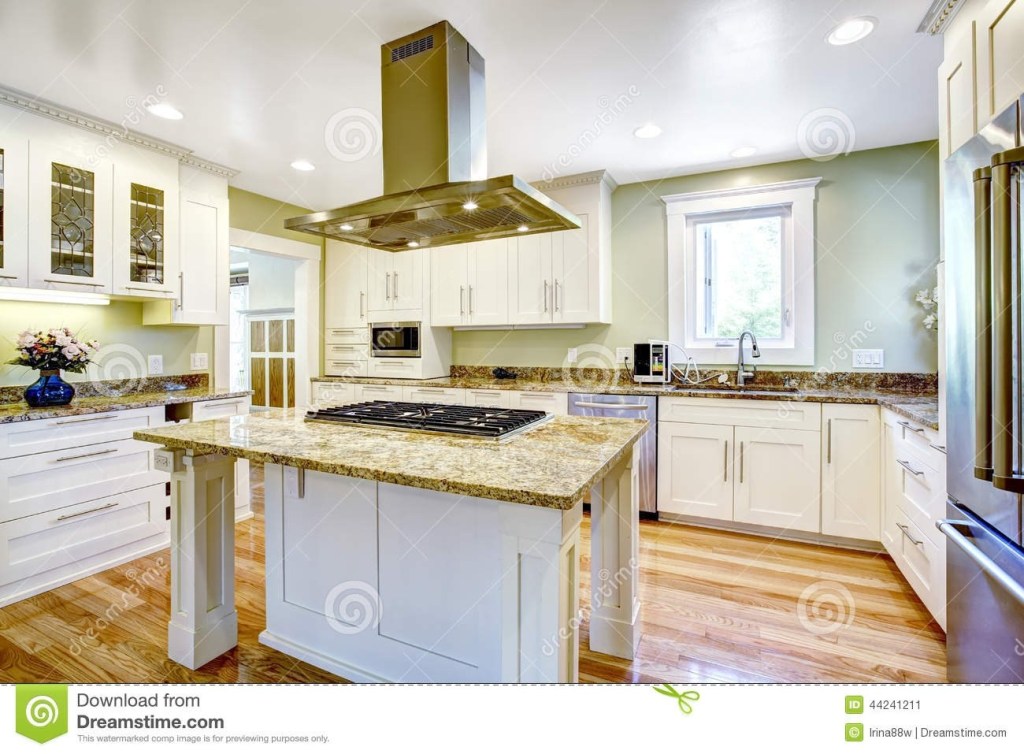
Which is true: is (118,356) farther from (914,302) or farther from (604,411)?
(914,302)

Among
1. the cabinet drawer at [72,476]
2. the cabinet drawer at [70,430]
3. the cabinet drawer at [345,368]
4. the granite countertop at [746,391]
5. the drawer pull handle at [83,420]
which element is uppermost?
the cabinet drawer at [345,368]

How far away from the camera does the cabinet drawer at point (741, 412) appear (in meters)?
2.79

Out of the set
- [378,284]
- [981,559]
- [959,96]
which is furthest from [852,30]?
[378,284]

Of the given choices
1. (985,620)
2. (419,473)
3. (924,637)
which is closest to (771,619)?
(924,637)

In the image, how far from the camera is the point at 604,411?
126 inches

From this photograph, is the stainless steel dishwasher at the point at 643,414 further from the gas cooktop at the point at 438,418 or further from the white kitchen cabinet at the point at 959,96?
the white kitchen cabinet at the point at 959,96

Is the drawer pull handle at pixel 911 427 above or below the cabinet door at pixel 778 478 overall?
above

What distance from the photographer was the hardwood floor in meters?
1.70

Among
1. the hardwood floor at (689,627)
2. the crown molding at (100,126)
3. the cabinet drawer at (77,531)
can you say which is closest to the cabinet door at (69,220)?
the crown molding at (100,126)

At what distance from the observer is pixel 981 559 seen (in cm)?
115

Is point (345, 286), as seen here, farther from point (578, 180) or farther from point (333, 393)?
point (578, 180)

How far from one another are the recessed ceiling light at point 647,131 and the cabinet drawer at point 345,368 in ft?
9.34

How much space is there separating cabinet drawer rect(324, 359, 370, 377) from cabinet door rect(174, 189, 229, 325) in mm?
1195

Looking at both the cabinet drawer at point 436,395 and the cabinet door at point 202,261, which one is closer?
the cabinet door at point 202,261
